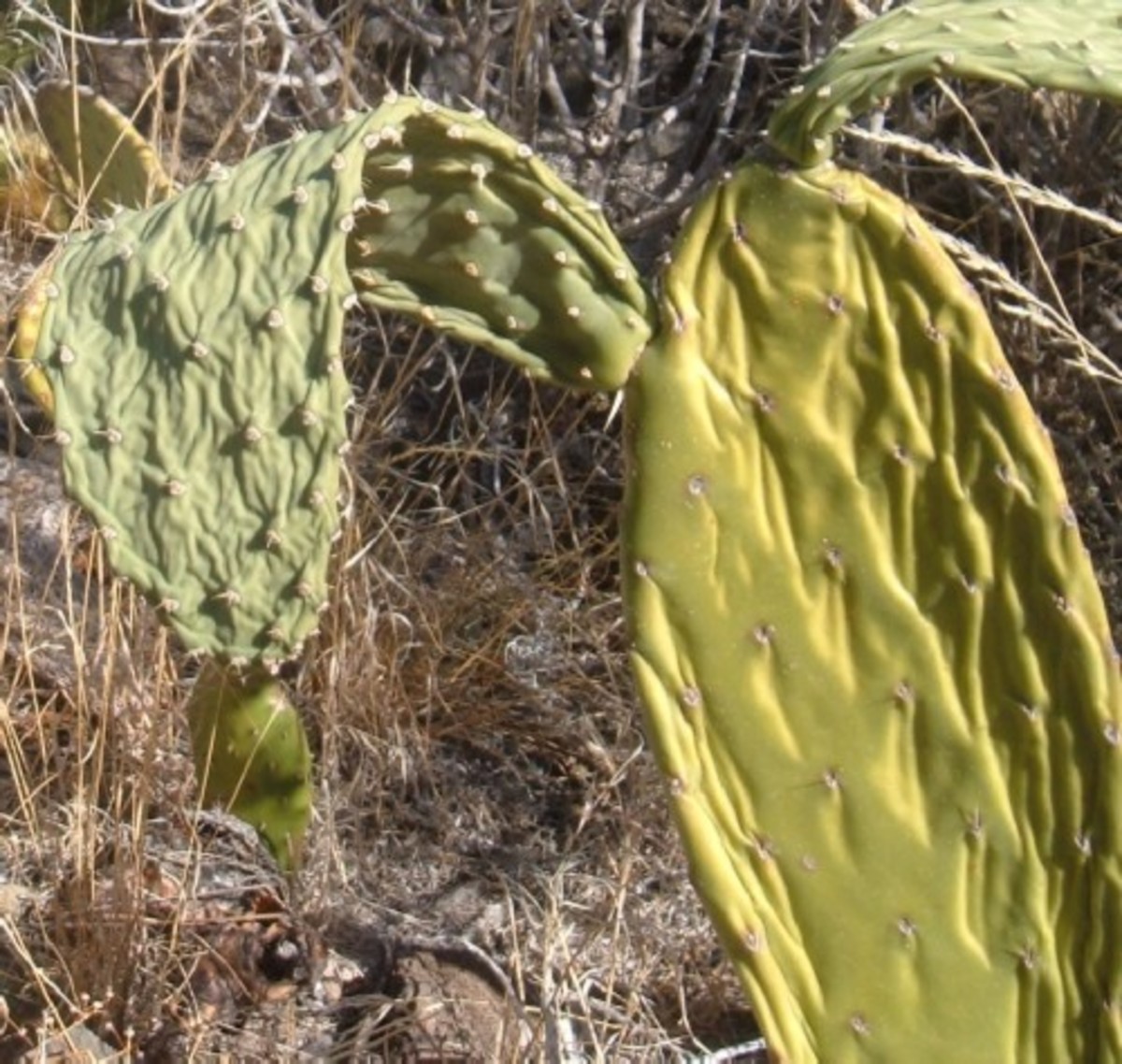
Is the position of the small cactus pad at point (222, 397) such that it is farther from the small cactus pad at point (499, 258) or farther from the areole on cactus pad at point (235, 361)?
the small cactus pad at point (499, 258)

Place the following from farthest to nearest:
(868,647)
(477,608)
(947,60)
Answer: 1. (477,608)
2. (868,647)
3. (947,60)

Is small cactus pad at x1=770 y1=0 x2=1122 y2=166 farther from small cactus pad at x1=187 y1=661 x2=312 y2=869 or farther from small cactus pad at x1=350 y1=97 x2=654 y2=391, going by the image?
small cactus pad at x1=187 y1=661 x2=312 y2=869

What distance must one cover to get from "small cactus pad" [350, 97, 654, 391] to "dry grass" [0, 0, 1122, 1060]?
495mm

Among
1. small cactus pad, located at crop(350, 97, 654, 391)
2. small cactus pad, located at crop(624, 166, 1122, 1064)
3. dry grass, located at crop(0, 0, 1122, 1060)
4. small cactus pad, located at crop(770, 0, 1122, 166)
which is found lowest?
dry grass, located at crop(0, 0, 1122, 1060)

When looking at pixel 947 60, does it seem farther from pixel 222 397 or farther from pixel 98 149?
pixel 98 149

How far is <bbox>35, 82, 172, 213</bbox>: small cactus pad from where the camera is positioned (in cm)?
244

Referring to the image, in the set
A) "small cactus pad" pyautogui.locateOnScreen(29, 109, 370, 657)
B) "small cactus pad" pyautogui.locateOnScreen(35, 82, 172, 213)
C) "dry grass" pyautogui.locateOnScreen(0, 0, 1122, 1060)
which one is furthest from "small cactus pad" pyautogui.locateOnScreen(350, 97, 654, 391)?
"small cactus pad" pyautogui.locateOnScreen(35, 82, 172, 213)

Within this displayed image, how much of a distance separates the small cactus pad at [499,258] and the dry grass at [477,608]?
1.62ft

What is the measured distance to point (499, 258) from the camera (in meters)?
1.45

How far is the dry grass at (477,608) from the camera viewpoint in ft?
6.89

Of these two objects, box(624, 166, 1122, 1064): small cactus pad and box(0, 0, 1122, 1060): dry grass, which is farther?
box(0, 0, 1122, 1060): dry grass

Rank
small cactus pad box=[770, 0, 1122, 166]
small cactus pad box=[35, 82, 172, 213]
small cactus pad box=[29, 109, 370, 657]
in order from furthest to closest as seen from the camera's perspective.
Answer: small cactus pad box=[35, 82, 172, 213] < small cactus pad box=[770, 0, 1122, 166] < small cactus pad box=[29, 109, 370, 657]

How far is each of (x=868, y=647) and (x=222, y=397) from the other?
59 centimetres

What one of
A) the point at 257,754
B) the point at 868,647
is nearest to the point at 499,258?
the point at 868,647
